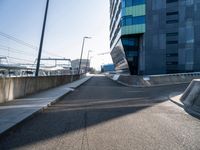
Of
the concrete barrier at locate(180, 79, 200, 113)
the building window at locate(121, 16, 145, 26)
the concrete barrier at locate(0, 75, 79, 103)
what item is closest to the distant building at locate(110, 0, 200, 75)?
the building window at locate(121, 16, 145, 26)

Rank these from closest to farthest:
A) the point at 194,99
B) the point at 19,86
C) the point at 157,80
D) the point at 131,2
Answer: the point at 194,99 → the point at 19,86 → the point at 157,80 → the point at 131,2

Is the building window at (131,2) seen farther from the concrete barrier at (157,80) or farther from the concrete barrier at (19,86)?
the concrete barrier at (19,86)

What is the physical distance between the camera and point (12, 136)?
6.14m

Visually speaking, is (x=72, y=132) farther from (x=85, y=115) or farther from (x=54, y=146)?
(x=85, y=115)

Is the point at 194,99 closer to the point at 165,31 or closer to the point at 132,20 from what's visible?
the point at 165,31

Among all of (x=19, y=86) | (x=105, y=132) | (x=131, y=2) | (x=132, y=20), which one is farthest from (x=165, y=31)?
(x=105, y=132)

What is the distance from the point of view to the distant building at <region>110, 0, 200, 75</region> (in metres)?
46.6

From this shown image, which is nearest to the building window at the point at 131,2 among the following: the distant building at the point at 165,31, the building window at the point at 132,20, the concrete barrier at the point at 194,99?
the distant building at the point at 165,31

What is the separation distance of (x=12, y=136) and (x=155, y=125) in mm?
4496

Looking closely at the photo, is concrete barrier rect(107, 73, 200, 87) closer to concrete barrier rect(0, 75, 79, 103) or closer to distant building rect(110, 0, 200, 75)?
concrete barrier rect(0, 75, 79, 103)

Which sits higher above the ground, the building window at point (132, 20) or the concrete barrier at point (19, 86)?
the building window at point (132, 20)

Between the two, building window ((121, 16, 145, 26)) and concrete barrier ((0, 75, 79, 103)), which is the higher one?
building window ((121, 16, 145, 26))

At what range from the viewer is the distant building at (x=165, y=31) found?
46.6 m

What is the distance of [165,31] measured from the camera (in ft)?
158
